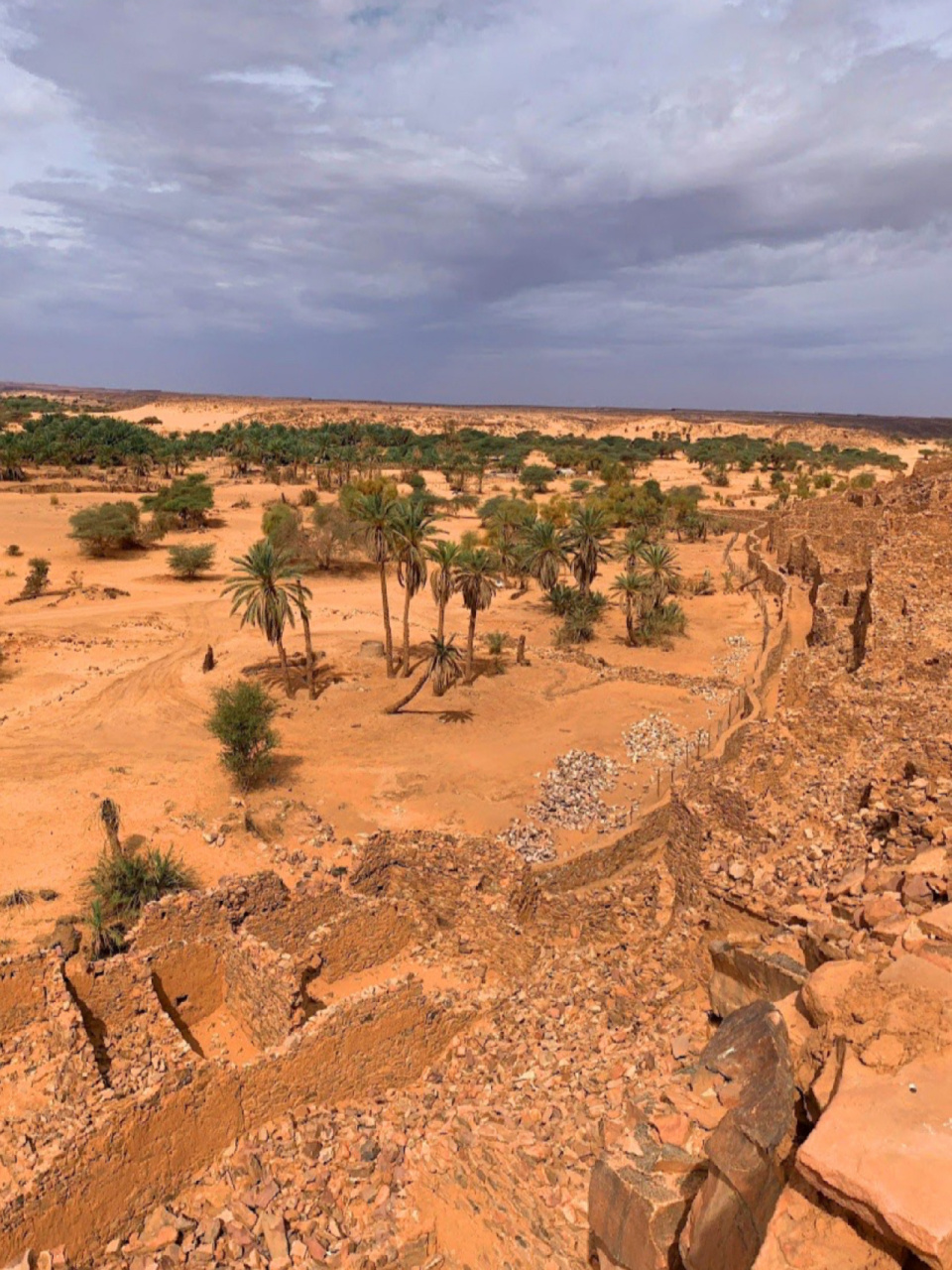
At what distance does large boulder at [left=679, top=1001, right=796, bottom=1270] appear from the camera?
472 cm

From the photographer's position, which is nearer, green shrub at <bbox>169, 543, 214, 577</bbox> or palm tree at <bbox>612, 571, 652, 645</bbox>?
palm tree at <bbox>612, 571, 652, 645</bbox>

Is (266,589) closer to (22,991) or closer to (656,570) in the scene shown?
(22,991)

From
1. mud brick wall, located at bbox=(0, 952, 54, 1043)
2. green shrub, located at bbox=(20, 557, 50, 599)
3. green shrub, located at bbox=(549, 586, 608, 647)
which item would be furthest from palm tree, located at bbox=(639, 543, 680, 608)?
green shrub, located at bbox=(20, 557, 50, 599)

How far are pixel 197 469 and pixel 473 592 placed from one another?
2941 inches

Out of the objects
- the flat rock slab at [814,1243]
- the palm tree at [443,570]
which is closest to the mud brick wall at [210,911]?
the flat rock slab at [814,1243]

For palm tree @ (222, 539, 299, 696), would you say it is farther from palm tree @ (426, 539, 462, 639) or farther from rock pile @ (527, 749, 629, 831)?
rock pile @ (527, 749, 629, 831)

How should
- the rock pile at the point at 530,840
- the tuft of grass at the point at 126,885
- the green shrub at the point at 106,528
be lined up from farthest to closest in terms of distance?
the green shrub at the point at 106,528, the rock pile at the point at 530,840, the tuft of grass at the point at 126,885

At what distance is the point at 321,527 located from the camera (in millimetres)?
50500

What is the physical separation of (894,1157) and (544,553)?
104ft

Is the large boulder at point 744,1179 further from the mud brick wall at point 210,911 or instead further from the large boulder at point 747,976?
the mud brick wall at point 210,911

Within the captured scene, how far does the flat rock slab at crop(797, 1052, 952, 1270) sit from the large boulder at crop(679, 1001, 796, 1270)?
22.7 inches

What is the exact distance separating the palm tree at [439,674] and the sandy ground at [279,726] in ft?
1.77

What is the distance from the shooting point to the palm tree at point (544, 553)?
34.7 m

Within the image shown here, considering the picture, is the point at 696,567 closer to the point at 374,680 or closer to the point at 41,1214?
the point at 374,680
